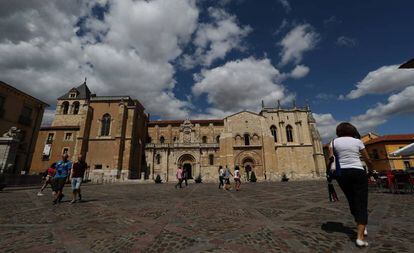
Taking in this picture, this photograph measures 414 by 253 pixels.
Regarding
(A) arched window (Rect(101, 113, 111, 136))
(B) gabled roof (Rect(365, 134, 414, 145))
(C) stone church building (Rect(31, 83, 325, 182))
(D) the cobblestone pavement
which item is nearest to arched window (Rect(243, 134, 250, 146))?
(C) stone church building (Rect(31, 83, 325, 182))

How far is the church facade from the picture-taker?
108 feet

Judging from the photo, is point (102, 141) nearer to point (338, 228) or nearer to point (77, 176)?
point (77, 176)

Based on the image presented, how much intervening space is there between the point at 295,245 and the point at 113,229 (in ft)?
10.2

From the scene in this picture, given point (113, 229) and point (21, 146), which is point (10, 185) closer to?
point (21, 146)

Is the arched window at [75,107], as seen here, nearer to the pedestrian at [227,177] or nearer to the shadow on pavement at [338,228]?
the pedestrian at [227,177]

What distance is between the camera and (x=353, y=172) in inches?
119

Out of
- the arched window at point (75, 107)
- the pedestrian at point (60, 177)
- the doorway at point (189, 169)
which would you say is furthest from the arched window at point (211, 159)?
the pedestrian at point (60, 177)

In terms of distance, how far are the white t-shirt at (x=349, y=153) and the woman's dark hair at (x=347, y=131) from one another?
0.18m

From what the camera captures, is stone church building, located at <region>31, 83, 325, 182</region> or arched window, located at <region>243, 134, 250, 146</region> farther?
arched window, located at <region>243, 134, 250, 146</region>

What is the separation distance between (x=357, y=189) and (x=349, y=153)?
525 millimetres

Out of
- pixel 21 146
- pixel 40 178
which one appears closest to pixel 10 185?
pixel 40 178

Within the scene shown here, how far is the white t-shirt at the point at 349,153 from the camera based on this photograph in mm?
3100

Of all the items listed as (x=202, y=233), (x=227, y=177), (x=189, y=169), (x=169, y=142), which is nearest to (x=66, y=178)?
(x=202, y=233)

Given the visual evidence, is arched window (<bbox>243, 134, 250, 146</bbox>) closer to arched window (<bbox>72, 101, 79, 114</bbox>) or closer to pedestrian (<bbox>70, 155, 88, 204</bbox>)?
pedestrian (<bbox>70, 155, 88, 204</bbox>)
